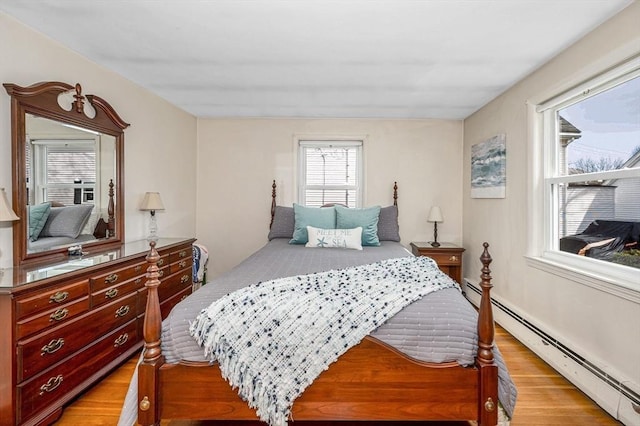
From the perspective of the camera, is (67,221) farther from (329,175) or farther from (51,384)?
(329,175)

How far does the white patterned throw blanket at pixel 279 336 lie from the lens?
1456 mm

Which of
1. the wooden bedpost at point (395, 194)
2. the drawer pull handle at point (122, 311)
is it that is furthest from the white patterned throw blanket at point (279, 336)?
the wooden bedpost at point (395, 194)

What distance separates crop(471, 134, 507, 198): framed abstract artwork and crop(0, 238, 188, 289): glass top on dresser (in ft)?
10.7

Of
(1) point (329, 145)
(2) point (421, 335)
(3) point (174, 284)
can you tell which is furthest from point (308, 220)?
(2) point (421, 335)

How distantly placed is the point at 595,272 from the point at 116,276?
10.4ft

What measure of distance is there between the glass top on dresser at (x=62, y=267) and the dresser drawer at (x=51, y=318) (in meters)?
0.19

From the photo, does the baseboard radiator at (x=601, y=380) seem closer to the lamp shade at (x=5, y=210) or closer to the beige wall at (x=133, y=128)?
the lamp shade at (x=5, y=210)

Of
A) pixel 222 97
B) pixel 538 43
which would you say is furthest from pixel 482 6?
pixel 222 97

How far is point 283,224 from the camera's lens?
12.5ft

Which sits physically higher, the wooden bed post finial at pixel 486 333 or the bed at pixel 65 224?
the bed at pixel 65 224

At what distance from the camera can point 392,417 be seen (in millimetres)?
1516

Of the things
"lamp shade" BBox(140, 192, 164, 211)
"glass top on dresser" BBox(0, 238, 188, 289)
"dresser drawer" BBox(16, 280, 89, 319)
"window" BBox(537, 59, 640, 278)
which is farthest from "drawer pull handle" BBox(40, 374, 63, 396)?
"window" BBox(537, 59, 640, 278)

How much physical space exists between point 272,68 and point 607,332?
9.61 feet

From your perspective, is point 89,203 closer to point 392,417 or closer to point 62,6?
point 62,6
